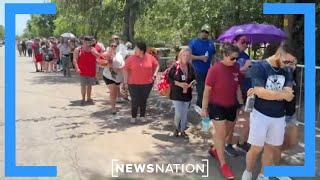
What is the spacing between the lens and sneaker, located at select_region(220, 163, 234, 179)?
6095 mm

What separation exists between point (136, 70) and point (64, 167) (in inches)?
115

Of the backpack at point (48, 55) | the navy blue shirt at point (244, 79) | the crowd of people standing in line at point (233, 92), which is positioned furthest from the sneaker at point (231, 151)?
the backpack at point (48, 55)

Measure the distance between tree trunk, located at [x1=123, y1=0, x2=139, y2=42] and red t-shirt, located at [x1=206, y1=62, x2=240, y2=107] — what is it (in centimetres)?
1268

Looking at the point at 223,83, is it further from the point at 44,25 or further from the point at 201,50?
the point at 44,25

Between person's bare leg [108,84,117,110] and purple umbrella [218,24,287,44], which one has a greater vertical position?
purple umbrella [218,24,287,44]

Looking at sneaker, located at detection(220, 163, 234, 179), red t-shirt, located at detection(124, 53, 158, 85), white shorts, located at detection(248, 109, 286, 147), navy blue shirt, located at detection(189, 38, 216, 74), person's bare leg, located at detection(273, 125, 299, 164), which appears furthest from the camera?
red t-shirt, located at detection(124, 53, 158, 85)

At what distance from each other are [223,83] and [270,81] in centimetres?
91

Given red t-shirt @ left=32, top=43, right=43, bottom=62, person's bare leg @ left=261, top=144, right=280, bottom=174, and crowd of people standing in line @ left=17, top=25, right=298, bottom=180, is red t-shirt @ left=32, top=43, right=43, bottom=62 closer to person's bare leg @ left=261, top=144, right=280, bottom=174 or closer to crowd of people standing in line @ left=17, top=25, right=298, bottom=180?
crowd of people standing in line @ left=17, top=25, right=298, bottom=180

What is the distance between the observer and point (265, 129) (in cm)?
557

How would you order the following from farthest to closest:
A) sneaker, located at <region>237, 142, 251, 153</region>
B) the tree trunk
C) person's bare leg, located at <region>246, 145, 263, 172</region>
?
the tree trunk, sneaker, located at <region>237, 142, 251, 153</region>, person's bare leg, located at <region>246, 145, 263, 172</region>

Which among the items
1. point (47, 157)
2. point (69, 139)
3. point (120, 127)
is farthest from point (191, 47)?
point (47, 157)

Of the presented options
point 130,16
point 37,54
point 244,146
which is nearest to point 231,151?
point 244,146

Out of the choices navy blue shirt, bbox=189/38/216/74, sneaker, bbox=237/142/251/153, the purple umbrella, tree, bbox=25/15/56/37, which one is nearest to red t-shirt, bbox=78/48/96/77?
navy blue shirt, bbox=189/38/216/74

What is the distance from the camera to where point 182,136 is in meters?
8.29
